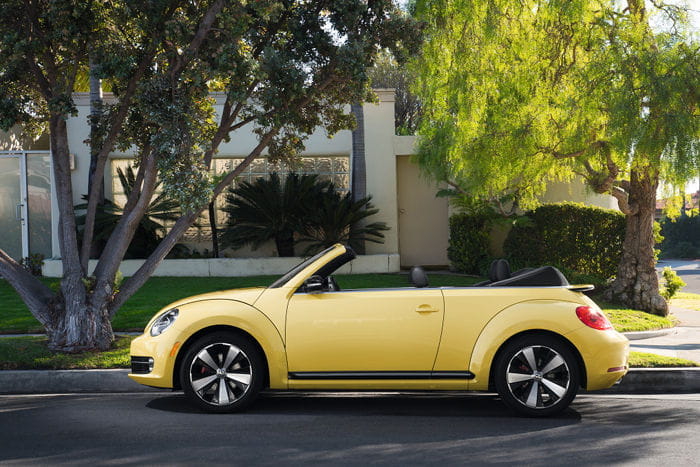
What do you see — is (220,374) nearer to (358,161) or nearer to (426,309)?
(426,309)

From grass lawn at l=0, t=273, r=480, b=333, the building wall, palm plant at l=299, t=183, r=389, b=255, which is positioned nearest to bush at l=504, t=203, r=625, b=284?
grass lawn at l=0, t=273, r=480, b=333

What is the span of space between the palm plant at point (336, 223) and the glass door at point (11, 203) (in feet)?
23.1

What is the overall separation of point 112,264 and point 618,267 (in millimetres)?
9542

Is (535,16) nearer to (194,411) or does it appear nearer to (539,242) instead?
(539,242)

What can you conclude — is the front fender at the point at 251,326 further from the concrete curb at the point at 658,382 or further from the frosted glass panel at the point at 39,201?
the frosted glass panel at the point at 39,201

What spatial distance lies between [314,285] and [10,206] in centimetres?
1460

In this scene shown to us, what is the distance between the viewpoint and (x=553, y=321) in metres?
6.33

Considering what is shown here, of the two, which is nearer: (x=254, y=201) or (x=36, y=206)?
(x=254, y=201)

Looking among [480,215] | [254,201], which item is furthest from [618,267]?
[254,201]

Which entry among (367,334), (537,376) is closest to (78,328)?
(367,334)

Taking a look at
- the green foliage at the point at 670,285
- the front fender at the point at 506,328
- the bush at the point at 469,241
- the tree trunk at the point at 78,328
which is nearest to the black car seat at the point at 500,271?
the front fender at the point at 506,328

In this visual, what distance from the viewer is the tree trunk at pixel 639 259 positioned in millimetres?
13852

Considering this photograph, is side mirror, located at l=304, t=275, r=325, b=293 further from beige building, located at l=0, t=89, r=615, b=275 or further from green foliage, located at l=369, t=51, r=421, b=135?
green foliage, located at l=369, t=51, r=421, b=135

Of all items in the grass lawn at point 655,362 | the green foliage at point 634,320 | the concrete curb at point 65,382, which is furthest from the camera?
the green foliage at point 634,320
